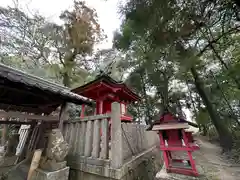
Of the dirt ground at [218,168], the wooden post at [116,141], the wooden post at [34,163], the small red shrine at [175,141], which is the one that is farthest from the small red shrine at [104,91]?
the dirt ground at [218,168]

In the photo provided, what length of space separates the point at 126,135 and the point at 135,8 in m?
3.09

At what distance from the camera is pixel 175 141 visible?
2.46 meters

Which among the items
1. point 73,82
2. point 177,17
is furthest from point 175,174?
point 73,82

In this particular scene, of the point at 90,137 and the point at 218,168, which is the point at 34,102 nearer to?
the point at 90,137

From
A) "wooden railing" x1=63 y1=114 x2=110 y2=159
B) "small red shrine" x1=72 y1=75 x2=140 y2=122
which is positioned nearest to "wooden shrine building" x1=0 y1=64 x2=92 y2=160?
"wooden railing" x1=63 y1=114 x2=110 y2=159

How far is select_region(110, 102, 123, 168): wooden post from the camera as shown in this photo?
222cm

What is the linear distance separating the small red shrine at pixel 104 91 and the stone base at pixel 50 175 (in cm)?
315

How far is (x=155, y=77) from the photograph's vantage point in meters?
8.46

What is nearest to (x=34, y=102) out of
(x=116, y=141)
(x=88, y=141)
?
(x=88, y=141)

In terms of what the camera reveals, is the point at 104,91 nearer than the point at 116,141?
No

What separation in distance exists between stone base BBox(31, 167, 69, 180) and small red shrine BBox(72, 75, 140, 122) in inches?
124

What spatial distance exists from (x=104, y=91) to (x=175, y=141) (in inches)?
151

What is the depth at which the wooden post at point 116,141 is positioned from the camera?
2216 mm

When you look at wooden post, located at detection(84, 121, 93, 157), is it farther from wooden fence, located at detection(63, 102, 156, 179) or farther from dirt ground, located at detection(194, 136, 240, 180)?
dirt ground, located at detection(194, 136, 240, 180)
